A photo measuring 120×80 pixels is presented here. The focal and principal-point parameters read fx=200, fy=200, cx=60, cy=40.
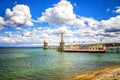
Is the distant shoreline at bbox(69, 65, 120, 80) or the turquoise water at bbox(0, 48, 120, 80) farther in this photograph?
the turquoise water at bbox(0, 48, 120, 80)

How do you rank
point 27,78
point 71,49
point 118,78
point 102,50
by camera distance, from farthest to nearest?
point 71,49
point 102,50
point 27,78
point 118,78

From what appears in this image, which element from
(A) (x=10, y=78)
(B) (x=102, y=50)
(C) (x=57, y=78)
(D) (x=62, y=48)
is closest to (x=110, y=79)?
(C) (x=57, y=78)

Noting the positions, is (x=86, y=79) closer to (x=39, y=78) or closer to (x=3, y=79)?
(x=39, y=78)

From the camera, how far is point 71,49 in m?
136

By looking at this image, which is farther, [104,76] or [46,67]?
[46,67]

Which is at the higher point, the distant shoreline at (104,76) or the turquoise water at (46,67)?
the distant shoreline at (104,76)

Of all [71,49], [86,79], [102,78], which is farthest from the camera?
[71,49]

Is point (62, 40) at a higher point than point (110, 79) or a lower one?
higher

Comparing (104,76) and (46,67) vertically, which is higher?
(104,76)

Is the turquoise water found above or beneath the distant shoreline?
beneath

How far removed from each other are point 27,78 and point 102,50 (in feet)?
334

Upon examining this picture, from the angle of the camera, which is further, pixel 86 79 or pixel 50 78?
pixel 50 78

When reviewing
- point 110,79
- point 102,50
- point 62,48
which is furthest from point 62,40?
point 110,79

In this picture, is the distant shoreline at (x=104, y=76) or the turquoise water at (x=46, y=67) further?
the turquoise water at (x=46, y=67)
